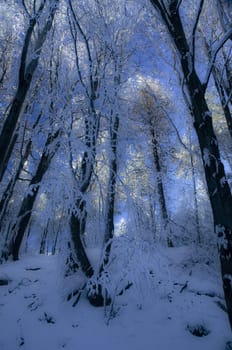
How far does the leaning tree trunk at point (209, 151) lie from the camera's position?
2271 millimetres

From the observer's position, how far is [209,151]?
2.60 m

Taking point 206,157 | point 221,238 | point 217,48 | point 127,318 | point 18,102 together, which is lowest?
point 127,318

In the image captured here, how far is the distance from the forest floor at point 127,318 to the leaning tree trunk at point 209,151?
65.5 inches

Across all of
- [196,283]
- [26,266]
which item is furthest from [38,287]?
[196,283]

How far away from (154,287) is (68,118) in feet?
11.8

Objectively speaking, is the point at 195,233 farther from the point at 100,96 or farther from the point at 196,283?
the point at 100,96

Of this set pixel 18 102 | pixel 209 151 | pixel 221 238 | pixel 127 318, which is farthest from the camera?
pixel 127 318

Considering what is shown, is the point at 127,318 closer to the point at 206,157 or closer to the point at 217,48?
the point at 206,157

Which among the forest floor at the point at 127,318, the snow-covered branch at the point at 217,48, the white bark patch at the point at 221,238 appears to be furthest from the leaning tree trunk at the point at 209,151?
the forest floor at the point at 127,318

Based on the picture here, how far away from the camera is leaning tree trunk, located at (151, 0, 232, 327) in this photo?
2.27 m

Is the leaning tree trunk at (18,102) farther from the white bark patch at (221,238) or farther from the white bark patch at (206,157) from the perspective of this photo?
the white bark patch at (221,238)

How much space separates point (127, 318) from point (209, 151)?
3.64m

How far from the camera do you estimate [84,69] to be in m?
5.39

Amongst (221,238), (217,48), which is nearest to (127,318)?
(221,238)
